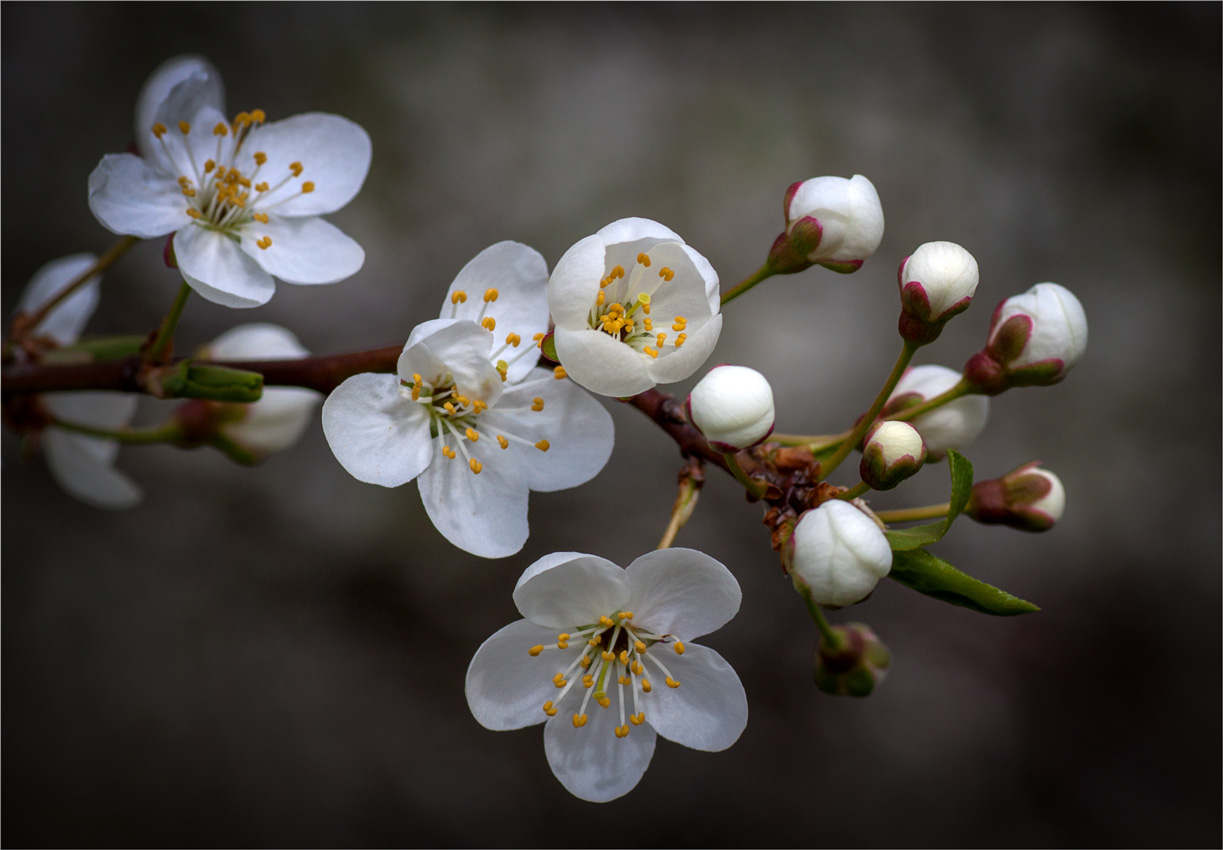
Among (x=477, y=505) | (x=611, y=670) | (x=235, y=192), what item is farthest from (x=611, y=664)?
(x=235, y=192)

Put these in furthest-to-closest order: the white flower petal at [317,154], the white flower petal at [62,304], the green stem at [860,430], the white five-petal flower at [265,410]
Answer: the white flower petal at [62,304] → the white five-petal flower at [265,410] → the white flower petal at [317,154] → the green stem at [860,430]

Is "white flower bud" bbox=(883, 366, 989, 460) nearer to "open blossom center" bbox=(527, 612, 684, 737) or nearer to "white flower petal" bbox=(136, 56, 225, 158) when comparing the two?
"open blossom center" bbox=(527, 612, 684, 737)

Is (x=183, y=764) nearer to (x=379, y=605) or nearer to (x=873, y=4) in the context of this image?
(x=379, y=605)

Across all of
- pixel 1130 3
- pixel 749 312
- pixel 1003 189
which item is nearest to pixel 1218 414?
pixel 1003 189

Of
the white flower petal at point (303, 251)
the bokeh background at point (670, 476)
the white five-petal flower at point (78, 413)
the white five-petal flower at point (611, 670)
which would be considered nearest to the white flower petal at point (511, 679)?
the white five-petal flower at point (611, 670)

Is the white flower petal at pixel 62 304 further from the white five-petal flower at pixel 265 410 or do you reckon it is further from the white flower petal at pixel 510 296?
the white flower petal at pixel 510 296

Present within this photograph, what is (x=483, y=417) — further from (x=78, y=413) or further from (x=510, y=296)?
(x=78, y=413)
